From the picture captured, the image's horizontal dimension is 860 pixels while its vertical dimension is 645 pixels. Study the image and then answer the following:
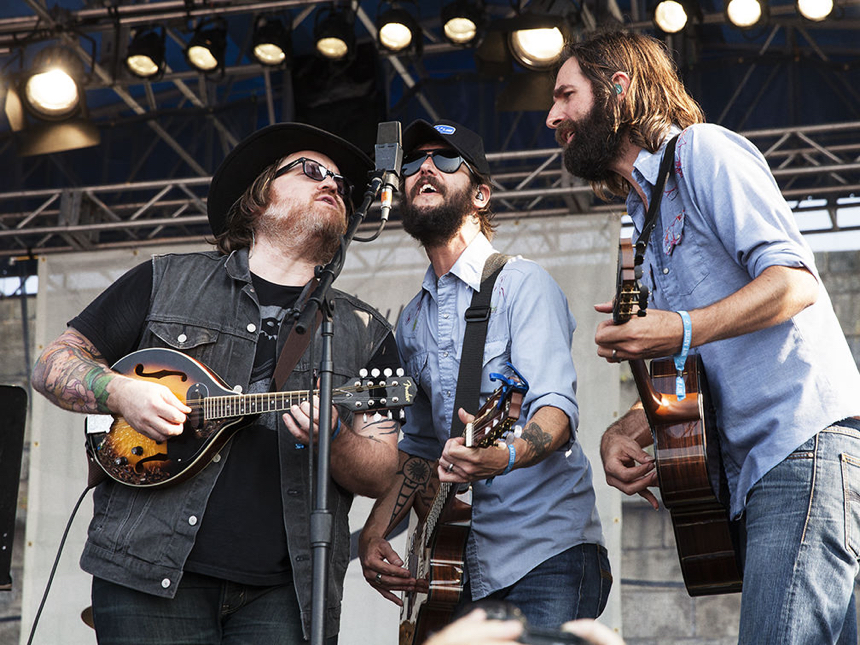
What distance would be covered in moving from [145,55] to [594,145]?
4910mm

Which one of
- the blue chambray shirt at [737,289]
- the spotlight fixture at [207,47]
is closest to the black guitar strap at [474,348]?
the blue chambray shirt at [737,289]

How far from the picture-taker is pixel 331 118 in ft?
23.4

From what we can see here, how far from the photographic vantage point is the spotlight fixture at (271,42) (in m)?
7.10

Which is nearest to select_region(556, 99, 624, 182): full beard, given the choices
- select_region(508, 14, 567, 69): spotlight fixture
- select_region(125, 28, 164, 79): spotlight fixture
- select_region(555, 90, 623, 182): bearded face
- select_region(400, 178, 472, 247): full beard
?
select_region(555, 90, 623, 182): bearded face

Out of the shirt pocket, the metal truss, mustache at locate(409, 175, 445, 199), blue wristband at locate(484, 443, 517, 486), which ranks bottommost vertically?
blue wristband at locate(484, 443, 517, 486)

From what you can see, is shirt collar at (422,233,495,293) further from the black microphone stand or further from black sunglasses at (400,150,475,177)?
the black microphone stand

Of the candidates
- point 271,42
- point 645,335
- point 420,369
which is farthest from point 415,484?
point 271,42

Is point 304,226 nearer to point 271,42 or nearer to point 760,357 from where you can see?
point 760,357

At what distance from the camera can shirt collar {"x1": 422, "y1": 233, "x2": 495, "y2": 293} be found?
3.69 metres

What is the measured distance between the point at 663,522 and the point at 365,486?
23.6ft

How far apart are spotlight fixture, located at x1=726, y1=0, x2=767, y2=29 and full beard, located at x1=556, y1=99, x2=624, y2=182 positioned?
3.94 meters

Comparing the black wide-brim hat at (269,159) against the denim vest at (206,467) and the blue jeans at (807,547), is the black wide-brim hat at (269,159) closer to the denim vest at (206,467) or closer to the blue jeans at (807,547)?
the denim vest at (206,467)

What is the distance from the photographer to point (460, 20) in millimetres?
6844

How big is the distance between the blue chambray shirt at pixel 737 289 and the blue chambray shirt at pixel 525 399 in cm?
60
